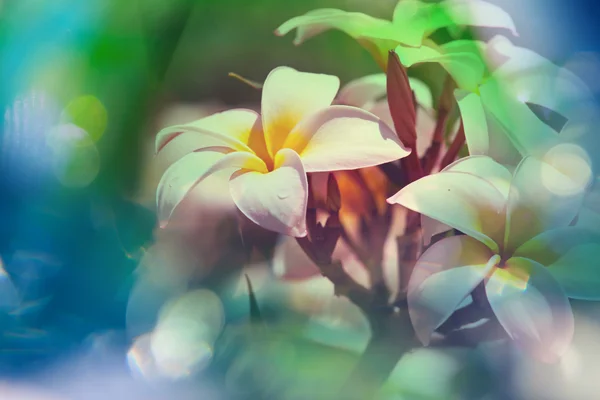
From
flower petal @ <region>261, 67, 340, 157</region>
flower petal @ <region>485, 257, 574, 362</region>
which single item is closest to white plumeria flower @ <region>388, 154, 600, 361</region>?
flower petal @ <region>485, 257, 574, 362</region>

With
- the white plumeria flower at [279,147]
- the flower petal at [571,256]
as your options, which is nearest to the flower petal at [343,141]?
the white plumeria flower at [279,147]

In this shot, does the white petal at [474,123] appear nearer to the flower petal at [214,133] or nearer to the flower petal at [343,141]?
the flower petal at [343,141]

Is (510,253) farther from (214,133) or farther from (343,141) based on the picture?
(214,133)

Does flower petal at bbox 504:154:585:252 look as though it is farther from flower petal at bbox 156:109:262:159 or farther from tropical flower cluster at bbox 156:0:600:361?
flower petal at bbox 156:109:262:159

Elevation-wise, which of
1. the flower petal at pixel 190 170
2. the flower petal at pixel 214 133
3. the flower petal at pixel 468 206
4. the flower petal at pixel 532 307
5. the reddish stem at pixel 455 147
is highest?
the flower petal at pixel 214 133

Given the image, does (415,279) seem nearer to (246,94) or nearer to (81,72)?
(246,94)

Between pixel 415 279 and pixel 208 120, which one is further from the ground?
pixel 208 120

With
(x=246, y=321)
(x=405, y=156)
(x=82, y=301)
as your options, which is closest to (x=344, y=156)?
(x=405, y=156)
